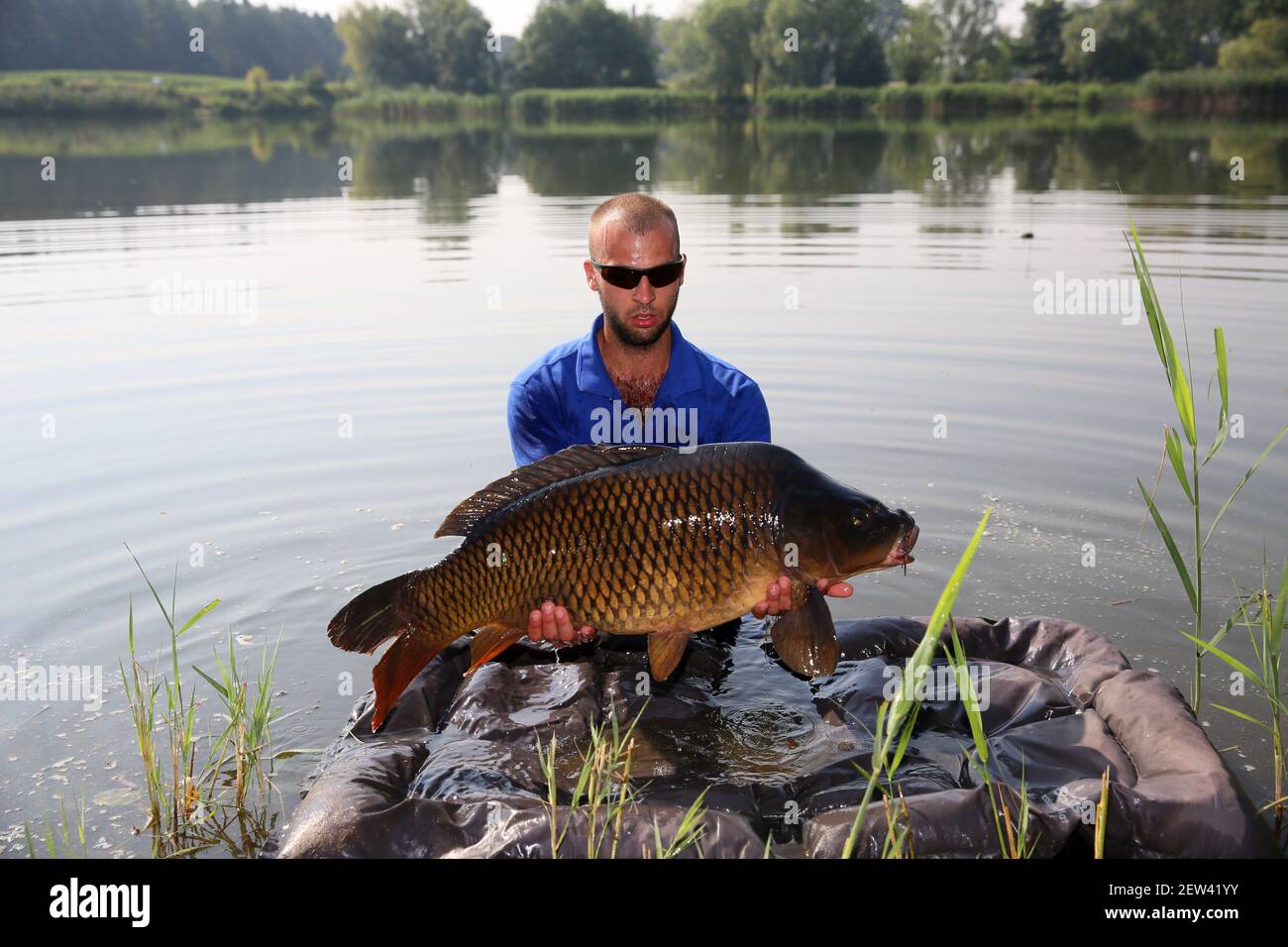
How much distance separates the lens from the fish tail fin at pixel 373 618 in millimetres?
2641

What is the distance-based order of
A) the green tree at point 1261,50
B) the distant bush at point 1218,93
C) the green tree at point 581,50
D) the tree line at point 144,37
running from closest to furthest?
the distant bush at point 1218,93
the green tree at point 1261,50
the green tree at point 581,50
the tree line at point 144,37

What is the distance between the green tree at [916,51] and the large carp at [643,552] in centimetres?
5564

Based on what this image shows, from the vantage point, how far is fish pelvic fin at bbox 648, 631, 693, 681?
2.74m

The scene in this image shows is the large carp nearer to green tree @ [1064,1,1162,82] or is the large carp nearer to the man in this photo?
the man

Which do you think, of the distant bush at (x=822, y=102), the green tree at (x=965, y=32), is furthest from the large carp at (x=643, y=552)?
the green tree at (x=965, y=32)

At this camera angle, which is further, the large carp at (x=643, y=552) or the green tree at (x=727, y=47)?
the green tree at (x=727, y=47)

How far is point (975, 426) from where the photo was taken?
5.97 m

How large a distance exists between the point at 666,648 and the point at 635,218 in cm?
129

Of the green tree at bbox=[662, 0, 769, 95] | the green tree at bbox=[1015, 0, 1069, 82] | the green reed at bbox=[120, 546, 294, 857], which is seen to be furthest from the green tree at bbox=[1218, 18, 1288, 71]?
the green reed at bbox=[120, 546, 294, 857]

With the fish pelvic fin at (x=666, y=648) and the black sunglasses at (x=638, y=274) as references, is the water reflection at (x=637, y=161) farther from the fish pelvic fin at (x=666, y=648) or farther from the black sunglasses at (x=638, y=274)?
the fish pelvic fin at (x=666, y=648)

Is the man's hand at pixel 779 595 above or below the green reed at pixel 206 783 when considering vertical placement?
above

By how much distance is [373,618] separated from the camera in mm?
2652

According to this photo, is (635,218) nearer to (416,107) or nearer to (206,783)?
(206,783)

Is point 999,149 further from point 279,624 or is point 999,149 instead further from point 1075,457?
point 279,624
